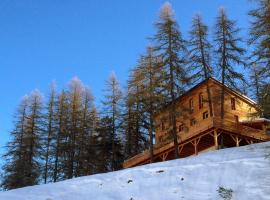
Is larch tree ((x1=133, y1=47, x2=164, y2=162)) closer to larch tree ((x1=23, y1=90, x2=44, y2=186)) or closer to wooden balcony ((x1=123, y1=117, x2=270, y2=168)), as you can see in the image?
wooden balcony ((x1=123, y1=117, x2=270, y2=168))

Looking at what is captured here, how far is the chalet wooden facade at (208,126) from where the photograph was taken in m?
36.5

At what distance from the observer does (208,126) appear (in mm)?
35938

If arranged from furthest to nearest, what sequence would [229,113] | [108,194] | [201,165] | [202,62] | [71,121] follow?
[71,121] → [229,113] → [202,62] → [201,165] → [108,194]

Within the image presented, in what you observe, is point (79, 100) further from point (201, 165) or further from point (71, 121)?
point (201, 165)

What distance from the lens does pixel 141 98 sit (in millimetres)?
41281

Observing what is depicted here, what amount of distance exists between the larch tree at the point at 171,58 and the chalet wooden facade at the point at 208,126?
0.99m

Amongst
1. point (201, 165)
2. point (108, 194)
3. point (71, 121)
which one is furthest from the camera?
point (71, 121)

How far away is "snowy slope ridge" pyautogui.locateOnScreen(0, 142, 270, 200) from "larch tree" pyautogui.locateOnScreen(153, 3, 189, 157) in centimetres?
Answer: 1376

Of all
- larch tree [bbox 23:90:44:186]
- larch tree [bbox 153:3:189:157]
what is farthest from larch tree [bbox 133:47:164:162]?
larch tree [bbox 23:90:44:186]

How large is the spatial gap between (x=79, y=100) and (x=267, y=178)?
111ft

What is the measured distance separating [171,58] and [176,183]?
763 inches

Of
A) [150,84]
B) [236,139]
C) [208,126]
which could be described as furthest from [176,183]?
[150,84]

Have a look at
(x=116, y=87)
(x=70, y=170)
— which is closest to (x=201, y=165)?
(x=70, y=170)

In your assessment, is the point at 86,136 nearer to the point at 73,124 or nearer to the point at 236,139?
the point at 73,124
